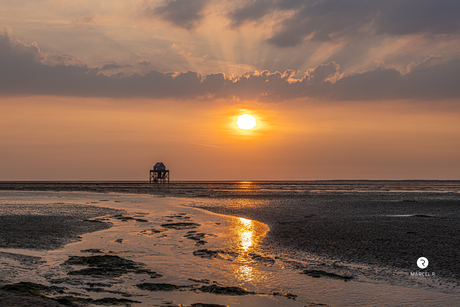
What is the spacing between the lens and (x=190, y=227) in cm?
2503

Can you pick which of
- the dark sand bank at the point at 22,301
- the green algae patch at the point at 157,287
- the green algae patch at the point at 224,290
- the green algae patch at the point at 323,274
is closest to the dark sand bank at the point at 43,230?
the green algae patch at the point at 157,287

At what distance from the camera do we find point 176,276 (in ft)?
40.7

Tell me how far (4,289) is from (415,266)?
511 inches

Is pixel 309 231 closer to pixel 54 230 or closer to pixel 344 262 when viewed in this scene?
pixel 344 262

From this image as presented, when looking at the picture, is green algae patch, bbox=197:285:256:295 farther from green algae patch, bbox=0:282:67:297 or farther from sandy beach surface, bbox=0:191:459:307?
green algae patch, bbox=0:282:67:297

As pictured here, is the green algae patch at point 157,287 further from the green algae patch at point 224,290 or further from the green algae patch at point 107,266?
the green algae patch at point 107,266

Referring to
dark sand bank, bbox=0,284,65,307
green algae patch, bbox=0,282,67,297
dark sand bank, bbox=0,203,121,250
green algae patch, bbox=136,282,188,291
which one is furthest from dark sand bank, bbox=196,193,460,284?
dark sand bank, bbox=0,203,121,250

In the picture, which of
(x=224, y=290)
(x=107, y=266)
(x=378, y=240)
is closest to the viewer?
(x=224, y=290)

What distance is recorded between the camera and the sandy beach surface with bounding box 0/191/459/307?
9828mm

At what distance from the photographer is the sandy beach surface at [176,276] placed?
32.2 feet

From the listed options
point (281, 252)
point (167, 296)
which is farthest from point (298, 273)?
point (167, 296)

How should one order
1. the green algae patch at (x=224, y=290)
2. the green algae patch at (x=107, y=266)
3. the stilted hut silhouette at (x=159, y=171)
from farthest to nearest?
1. the stilted hut silhouette at (x=159, y=171)
2. the green algae patch at (x=107, y=266)
3. the green algae patch at (x=224, y=290)

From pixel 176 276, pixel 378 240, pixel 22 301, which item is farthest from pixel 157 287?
pixel 378 240

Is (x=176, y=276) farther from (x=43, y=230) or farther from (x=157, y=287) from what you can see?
(x=43, y=230)
